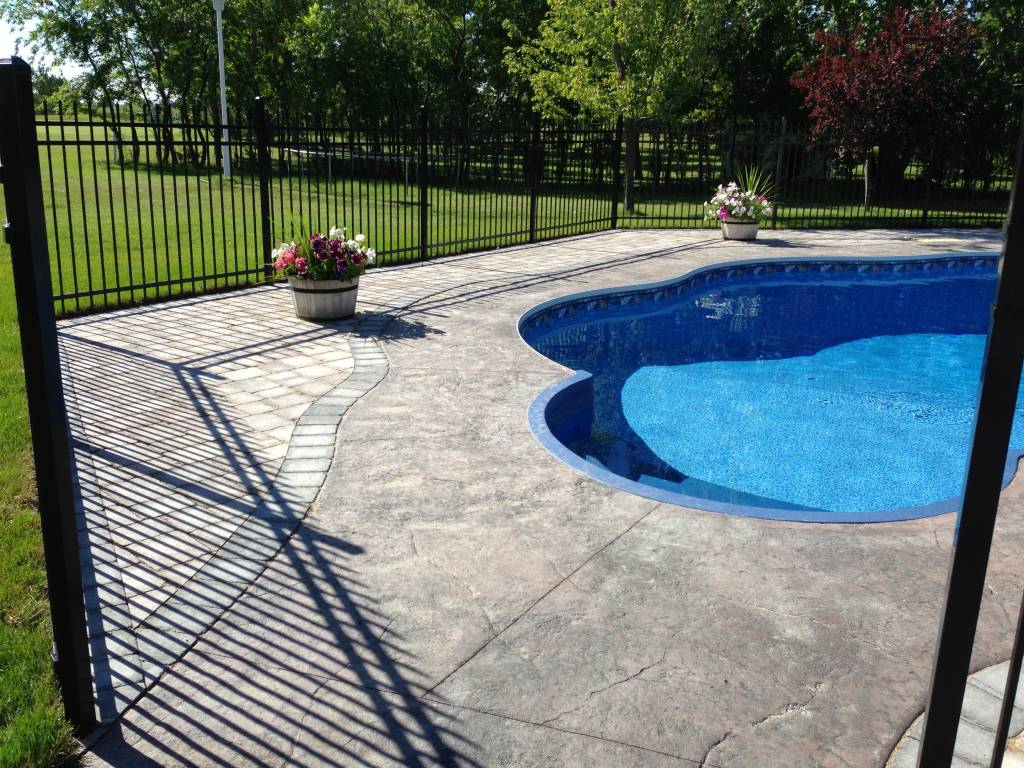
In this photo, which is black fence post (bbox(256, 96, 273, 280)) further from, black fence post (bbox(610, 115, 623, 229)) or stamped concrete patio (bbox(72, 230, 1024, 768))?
black fence post (bbox(610, 115, 623, 229))

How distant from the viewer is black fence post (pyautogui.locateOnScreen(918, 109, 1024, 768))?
5.30ft

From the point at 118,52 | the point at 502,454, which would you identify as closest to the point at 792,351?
the point at 502,454

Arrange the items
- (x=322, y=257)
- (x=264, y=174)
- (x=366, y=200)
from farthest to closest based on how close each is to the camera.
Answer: (x=366, y=200)
(x=264, y=174)
(x=322, y=257)

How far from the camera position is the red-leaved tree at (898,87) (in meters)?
18.5

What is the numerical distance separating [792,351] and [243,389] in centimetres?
642

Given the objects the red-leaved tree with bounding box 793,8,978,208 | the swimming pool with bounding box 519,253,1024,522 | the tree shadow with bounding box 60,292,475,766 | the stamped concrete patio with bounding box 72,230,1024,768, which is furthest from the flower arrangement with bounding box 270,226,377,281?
the red-leaved tree with bounding box 793,8,978,208

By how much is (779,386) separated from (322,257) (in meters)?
4.78

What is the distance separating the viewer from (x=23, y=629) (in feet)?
10.9

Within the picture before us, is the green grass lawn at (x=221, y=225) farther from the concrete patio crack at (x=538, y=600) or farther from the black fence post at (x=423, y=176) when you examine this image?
the concrete patio crack at (x=538, y=600)

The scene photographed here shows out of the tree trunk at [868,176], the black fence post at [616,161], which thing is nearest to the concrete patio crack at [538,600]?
the black fence post at [616,161]

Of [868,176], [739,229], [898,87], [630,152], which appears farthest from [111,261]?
[868,176]

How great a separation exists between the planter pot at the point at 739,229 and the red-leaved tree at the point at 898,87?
4.94 m

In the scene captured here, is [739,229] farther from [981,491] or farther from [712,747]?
[981,491]

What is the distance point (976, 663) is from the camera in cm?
327
